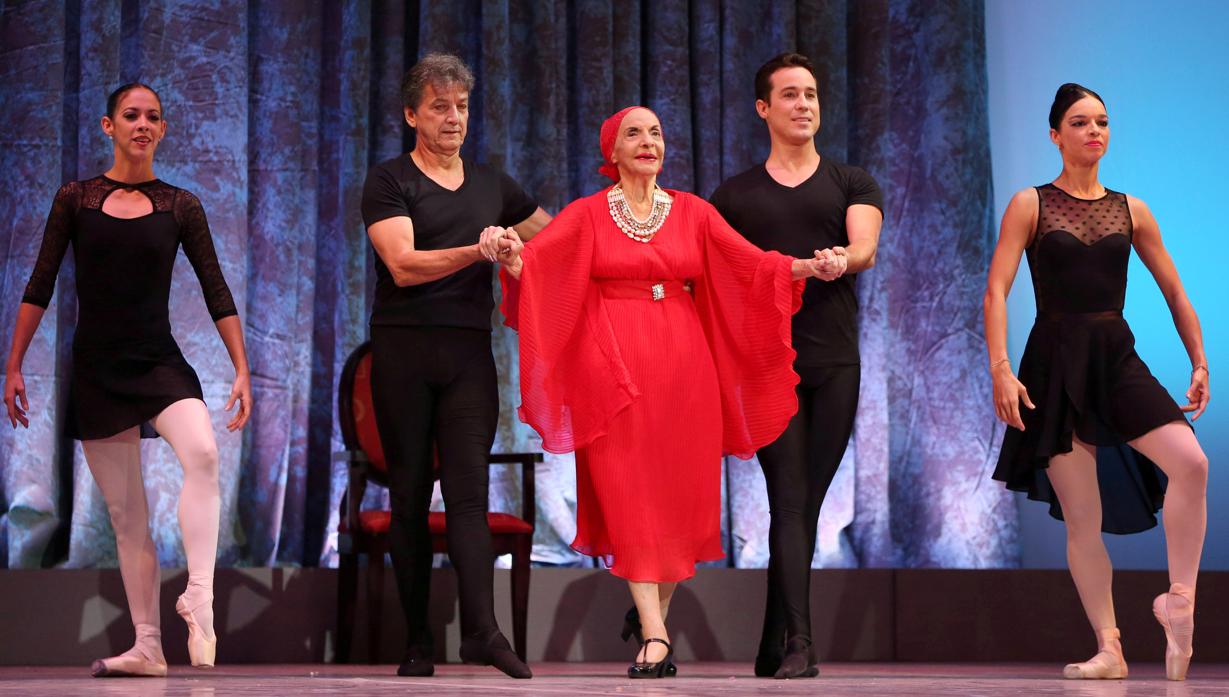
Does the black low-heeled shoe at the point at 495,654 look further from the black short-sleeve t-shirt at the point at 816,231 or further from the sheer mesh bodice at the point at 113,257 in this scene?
the sheer mesh bodice at the point at 113,257

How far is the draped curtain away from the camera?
523cm

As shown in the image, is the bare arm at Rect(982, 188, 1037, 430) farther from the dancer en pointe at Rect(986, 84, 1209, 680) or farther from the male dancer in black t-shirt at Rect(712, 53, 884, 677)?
the male dancer in black t-shirt at Rect(712, 53, 884, 677)

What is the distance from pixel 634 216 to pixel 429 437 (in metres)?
0.78

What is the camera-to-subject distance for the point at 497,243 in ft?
11.4

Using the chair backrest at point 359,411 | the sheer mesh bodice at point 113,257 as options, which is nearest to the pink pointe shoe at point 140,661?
the sheer mesh bodice at point 113,257

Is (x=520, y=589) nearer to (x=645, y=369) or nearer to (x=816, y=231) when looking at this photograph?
(x=645, y=369)

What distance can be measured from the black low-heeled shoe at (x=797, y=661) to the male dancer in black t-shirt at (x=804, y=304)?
67mm

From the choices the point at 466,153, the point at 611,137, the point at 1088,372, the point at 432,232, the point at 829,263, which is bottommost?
the point at 1088,372

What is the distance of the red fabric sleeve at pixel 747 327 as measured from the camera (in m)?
3.75

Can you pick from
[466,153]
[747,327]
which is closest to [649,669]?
[747,327]

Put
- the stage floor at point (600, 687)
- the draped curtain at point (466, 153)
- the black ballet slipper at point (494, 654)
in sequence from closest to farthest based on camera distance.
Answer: the stage floor at point (600, 687), the black ballet slipper at point (494, 654), the draped curtain at point (466, 153)

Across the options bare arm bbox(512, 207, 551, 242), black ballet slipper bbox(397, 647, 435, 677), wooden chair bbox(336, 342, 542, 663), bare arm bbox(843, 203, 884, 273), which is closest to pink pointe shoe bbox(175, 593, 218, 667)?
black ballet slipper bbox(397, 647, 435, 677)

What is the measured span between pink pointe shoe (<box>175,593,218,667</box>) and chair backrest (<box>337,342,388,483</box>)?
1347 millimetres

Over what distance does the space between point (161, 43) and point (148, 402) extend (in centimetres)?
204
